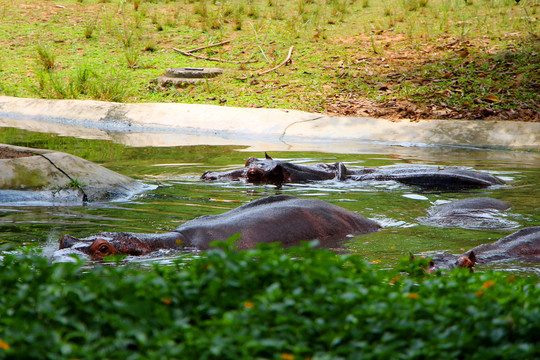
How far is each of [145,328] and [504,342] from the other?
1156mm

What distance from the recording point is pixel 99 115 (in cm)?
1388

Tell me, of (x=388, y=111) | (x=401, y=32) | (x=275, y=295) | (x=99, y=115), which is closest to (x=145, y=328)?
(x=275, y=295)

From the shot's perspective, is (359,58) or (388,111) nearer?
(388,111)

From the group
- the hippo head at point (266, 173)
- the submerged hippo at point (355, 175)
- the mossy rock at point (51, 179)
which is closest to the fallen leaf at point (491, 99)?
the submerged hippo at point (355, 175)

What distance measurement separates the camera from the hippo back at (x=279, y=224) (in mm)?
5117

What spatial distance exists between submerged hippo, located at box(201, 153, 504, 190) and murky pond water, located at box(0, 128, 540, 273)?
0.15 m

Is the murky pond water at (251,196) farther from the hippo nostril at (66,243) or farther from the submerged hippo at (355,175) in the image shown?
the hippo nostril at (66,243)

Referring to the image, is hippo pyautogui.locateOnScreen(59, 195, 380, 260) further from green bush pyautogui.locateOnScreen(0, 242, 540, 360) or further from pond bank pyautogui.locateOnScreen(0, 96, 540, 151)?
pond bank pyautogui.locateOnScreen(0, 96, 540, 151)

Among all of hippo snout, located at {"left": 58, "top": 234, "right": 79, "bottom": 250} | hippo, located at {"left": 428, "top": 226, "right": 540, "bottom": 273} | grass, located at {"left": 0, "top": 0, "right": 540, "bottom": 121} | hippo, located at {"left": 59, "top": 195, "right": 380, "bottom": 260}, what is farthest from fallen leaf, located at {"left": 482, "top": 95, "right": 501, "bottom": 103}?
hippo snout, located at {"left": 58, "top": 234, "right": 79, "bottom": 250}

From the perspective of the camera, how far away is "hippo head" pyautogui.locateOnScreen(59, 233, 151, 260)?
4.55 meters

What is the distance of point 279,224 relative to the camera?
5.38m

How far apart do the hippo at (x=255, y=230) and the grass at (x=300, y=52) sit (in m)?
7.12

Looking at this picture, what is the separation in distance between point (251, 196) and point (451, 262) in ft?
11.0

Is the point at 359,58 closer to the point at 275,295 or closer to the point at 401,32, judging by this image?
the point at 401,32
